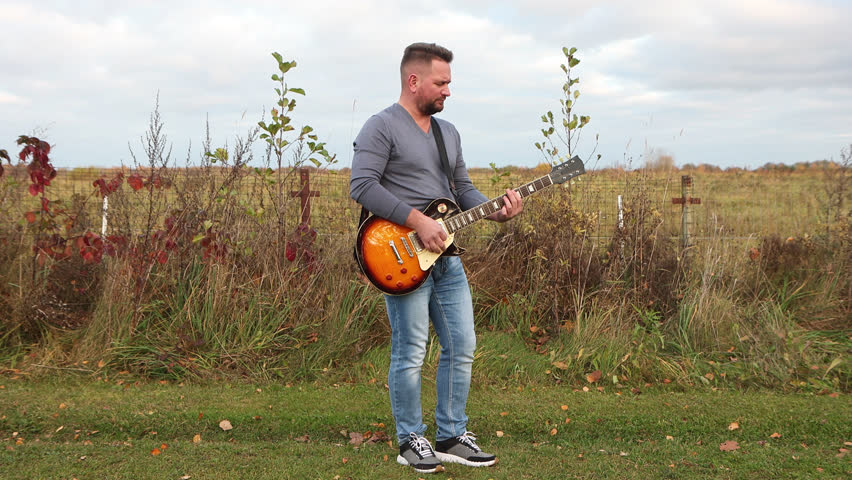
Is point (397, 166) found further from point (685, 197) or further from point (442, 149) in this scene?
point (685, 197)

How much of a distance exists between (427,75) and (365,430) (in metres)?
2.36

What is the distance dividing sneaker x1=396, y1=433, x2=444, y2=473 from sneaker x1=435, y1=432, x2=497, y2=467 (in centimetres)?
12

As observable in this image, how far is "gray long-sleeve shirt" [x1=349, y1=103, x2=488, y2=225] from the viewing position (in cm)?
363

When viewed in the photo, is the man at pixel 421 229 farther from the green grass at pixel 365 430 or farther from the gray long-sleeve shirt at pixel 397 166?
the green grass at pixel 365 430

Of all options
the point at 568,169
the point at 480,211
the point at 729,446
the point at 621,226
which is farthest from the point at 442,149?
Answer: the point at 621,226

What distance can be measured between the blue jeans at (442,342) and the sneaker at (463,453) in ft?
0.13

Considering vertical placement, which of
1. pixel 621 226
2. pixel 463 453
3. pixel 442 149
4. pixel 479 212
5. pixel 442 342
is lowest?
pixel 463 453

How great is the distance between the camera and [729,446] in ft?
14.1

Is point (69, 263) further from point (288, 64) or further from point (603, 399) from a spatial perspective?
point (603, 399)

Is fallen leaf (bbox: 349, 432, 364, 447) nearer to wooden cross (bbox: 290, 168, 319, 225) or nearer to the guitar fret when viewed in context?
the guitar fret

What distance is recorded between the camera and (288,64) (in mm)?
6109

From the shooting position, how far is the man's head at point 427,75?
3746 millimetres

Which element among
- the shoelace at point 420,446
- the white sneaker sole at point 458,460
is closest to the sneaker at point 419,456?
the shoelace at point 420,446

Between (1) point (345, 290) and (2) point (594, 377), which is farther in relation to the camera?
(1) point (345, 290)
